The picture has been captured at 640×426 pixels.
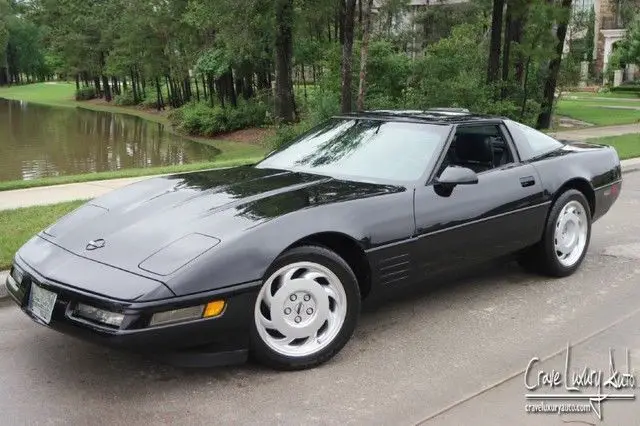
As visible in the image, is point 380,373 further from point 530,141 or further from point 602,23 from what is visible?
point 602,23

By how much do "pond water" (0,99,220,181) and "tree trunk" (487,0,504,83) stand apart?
10325mm

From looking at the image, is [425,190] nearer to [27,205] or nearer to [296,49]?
[27,205]

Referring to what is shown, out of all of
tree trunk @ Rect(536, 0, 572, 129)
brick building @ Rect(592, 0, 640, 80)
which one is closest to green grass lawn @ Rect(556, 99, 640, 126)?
tree trunk @ Rect(536, 0, 572, 129)

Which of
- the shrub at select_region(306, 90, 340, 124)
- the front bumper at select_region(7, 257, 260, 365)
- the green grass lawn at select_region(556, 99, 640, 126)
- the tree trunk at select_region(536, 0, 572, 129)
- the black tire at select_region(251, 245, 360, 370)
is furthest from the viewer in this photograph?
the green grass lawn at select_region(556, 99, 640, 126)

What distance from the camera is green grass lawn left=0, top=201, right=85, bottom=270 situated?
5898 mm

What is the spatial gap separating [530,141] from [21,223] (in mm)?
5184

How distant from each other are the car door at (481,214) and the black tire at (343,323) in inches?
23.3

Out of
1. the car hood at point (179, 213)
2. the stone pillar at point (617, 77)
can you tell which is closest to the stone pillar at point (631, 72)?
the stone pillar at point (617, 77)

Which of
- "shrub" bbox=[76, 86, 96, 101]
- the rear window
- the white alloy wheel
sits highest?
the rear window

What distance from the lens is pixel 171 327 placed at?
3260mm

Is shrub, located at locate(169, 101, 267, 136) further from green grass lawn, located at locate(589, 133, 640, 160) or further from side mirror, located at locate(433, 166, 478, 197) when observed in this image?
side mirror, located at locate(433, 166, 478, 197)

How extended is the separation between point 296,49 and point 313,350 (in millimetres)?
29529

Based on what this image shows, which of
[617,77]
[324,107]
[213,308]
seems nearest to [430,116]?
[213,308]

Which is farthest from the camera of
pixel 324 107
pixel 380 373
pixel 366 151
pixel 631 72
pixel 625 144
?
pixel 631 72
